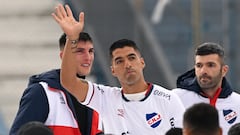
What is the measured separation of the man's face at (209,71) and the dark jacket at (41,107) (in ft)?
3.20

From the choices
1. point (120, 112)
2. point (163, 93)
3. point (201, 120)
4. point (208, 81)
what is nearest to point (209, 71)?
point (208, 81)

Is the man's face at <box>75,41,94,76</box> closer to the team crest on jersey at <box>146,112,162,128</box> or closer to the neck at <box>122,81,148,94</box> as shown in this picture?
the neck at <box>122,81,148,94</box>

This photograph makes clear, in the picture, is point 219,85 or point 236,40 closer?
point 219,85

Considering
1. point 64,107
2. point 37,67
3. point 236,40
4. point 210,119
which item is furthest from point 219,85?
point 37,67

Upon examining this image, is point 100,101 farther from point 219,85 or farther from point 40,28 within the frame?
point 40,28

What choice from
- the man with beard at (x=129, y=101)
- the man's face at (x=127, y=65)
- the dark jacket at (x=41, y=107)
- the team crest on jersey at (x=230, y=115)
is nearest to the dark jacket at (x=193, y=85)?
the team crest on jersey at (x=230, y=115)

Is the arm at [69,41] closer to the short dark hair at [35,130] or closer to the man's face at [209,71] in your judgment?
the man's face at [209,71]

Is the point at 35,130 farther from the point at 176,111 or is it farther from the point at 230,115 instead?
the point at 230,115

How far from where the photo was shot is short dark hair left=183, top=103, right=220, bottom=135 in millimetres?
4383

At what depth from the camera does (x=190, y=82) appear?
7000 millimetres

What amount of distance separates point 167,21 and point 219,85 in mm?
6462

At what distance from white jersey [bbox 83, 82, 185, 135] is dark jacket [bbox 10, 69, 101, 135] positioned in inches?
4.1

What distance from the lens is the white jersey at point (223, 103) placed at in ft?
22.2

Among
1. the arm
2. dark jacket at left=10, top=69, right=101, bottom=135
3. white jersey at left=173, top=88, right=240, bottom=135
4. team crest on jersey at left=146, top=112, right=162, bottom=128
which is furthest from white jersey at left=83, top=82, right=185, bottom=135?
white jersey at left=173, top=88, right=240, bottom=135
